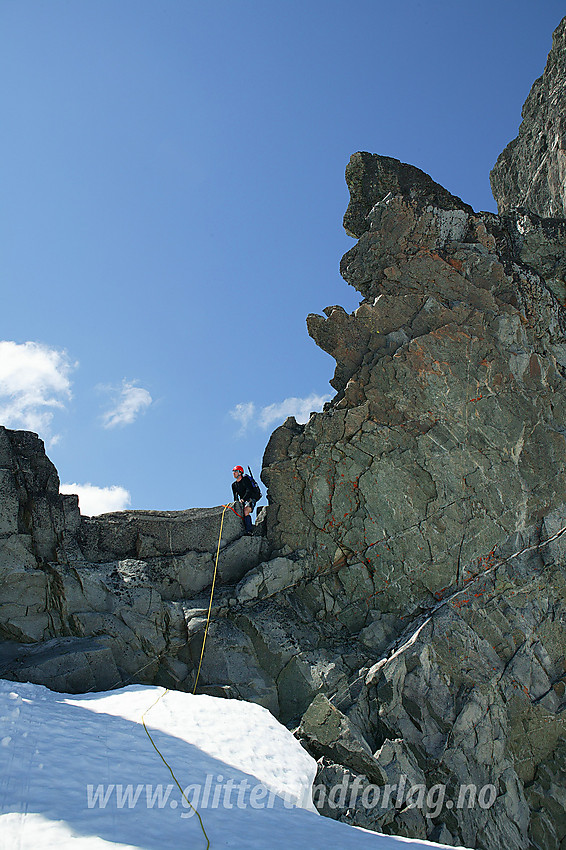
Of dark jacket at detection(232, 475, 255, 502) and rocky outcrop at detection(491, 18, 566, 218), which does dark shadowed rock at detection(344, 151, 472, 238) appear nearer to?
rocky outcrop at detection(491, 18, 566, 218)

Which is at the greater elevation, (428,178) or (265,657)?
(428,178)

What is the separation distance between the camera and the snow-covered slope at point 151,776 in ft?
14.1

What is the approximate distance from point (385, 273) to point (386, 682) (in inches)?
325

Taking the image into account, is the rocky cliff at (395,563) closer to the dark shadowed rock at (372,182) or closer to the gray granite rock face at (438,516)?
the gray granite rock face at (438,516)

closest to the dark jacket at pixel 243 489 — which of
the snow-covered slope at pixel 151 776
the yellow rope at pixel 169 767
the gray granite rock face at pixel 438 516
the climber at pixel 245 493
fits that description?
the climber at pixel 245 493

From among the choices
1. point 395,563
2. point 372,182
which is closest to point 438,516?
point 395,563

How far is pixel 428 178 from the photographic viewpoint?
14477mm

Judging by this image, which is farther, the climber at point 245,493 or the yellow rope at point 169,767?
the climber at point 245,493

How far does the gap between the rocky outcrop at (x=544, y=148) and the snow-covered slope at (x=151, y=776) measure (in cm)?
1483

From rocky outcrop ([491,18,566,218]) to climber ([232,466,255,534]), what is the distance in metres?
11.0

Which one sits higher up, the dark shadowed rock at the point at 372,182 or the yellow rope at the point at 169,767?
the dark shadowed rock at the point at 372,182

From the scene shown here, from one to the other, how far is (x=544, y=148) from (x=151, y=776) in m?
18.2

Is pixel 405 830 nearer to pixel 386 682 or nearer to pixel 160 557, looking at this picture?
pixel 386 682

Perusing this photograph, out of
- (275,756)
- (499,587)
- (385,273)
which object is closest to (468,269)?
(385,273)
